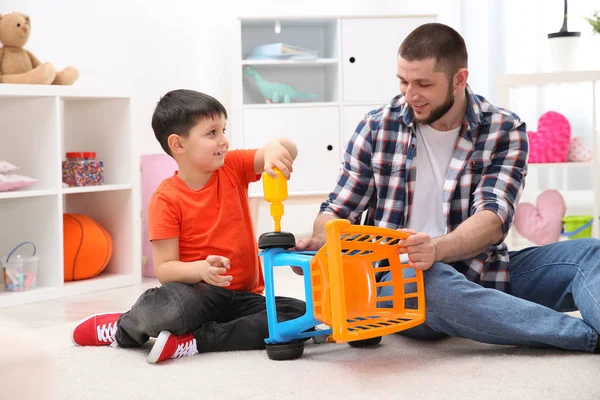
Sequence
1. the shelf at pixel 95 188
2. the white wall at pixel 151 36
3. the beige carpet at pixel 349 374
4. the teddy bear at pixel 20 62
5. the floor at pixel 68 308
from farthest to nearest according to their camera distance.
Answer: the white wall at pixel 151 36
the shelf at pixel 95 188
the teddy bear at pixel 20 62
the floor at pixel 68 308
the beige carpet at pixel 349 374

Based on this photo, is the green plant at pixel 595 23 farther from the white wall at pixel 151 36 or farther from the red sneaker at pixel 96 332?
the red sneaker at pixel 96 332

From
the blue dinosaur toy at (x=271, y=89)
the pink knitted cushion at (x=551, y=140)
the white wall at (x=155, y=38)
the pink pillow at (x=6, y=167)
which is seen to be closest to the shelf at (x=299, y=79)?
the blue dinosaur toy at (x=271, y=89)

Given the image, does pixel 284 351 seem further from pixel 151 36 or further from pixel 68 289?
pixel 151 36

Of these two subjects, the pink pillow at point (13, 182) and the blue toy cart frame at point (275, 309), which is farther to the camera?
the pink pillow at point (13, 182)

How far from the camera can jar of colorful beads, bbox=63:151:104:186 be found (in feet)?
8.54

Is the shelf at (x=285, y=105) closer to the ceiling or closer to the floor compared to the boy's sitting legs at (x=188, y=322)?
closer to the ceiling

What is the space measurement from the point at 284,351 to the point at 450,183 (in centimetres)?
47

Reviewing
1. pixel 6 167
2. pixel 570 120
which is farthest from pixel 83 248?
pixel 570 120

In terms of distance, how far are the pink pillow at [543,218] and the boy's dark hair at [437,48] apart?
1.56m

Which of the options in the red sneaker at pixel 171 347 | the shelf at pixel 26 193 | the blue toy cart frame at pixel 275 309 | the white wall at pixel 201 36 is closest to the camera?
the blue toy cart frame at pixel 275 309

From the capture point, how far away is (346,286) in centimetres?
144

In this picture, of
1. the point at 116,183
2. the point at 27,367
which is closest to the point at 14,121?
the point at 116,183

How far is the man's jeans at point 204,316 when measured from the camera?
1542 mm

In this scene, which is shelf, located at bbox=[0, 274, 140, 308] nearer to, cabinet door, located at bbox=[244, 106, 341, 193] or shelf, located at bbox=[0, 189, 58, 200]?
shelf, located at bbox=[0, 189, 58, 200]
